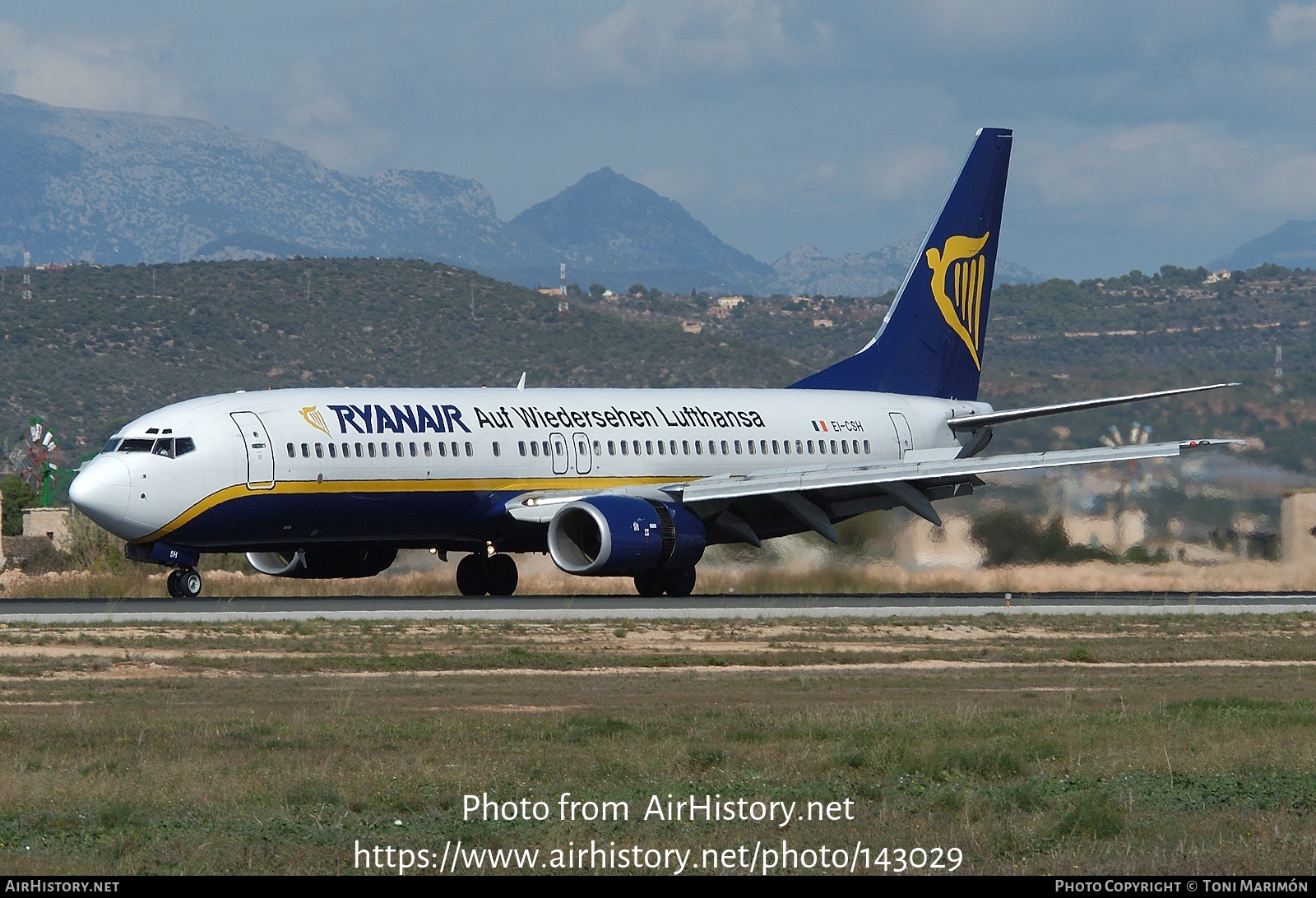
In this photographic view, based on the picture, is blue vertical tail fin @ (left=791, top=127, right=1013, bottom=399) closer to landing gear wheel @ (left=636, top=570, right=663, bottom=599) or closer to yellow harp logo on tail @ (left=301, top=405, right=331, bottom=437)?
landing gear wheel @ (left=636, top=570, right=663, bottom=599)

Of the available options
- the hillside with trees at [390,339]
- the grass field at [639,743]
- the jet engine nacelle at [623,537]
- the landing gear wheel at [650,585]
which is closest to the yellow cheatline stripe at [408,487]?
the jet engine nacelle at [623,537]

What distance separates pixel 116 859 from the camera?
12289mm

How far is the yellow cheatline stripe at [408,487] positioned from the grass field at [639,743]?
4861 millimetres

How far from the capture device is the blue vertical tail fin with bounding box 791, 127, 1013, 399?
4728 centimetres

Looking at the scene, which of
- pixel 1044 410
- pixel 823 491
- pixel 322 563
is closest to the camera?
pixel 322 563

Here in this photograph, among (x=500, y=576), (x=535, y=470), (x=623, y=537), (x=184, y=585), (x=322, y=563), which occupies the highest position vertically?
(x=535, y=470)

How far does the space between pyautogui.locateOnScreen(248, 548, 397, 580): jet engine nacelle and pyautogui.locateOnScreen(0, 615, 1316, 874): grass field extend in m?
9.01

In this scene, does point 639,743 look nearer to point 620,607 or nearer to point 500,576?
point 620,607

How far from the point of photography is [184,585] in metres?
36.5

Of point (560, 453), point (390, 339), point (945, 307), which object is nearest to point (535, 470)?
point (560, 453)

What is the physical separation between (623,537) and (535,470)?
10.5 feet

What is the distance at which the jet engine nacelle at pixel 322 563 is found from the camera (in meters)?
39.2

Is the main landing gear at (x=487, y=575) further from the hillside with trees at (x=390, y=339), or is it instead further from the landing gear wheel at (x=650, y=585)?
the hillside with trees at (x=390, y=339)

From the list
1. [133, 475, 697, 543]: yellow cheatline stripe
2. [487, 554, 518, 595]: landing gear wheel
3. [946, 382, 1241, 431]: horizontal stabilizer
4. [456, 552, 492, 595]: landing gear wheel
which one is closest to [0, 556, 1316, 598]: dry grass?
[487, 554, 518, 595]: landing gear wheel
